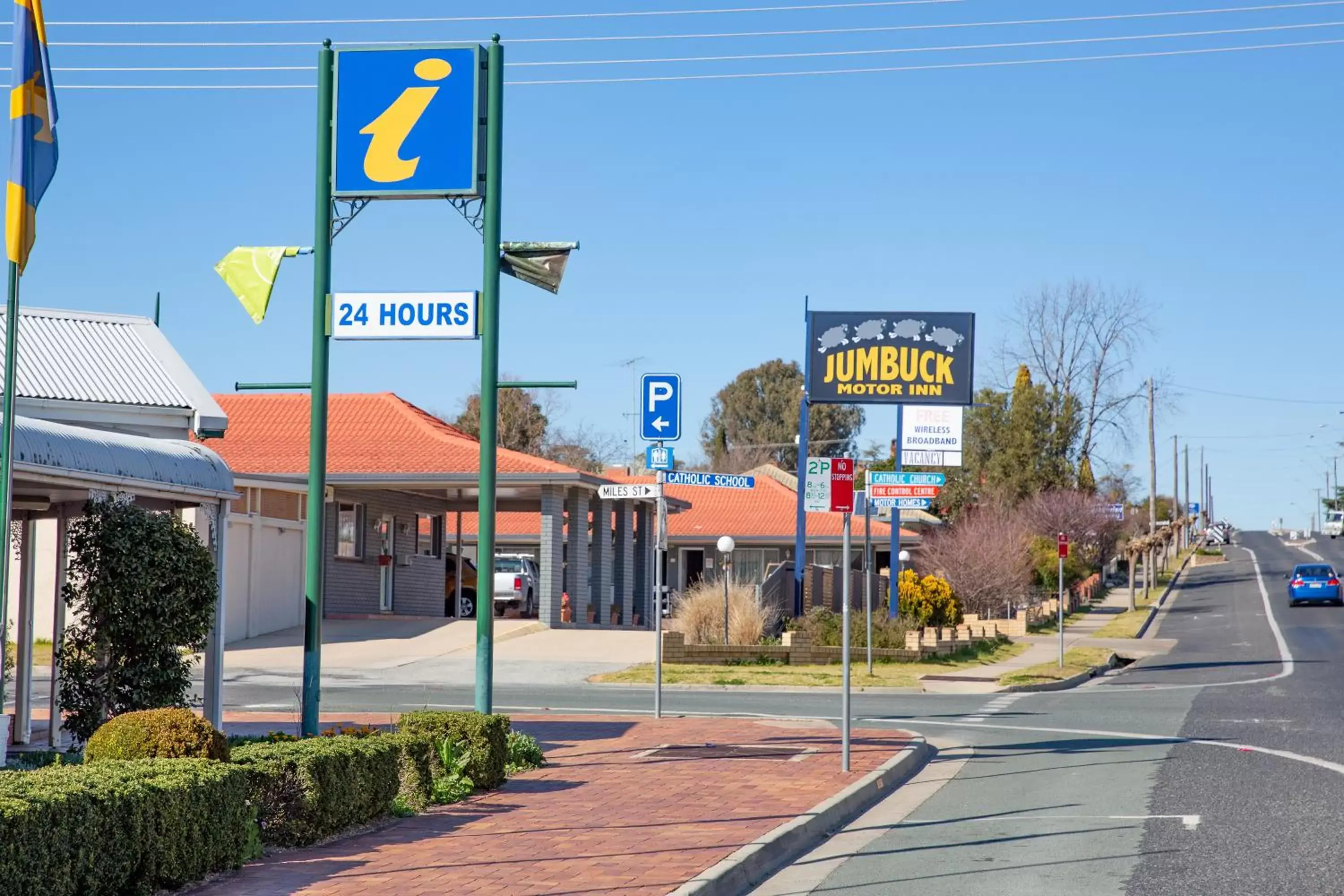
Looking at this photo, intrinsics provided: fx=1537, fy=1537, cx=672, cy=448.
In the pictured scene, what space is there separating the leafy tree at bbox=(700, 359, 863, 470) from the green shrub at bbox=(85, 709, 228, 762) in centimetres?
8602

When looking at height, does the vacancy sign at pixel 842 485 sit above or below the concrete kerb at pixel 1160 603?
above

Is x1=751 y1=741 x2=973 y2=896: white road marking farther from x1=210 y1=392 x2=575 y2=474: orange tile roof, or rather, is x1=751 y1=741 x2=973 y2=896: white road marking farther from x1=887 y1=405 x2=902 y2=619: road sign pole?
x1=210 y1=392 x2=575 y2=474: orange tile roof

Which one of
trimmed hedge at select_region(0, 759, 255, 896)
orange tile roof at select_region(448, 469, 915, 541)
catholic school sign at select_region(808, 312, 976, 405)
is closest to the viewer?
trimmed hedge at select_region(0, 759, 255, 896)

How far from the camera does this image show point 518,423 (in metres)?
74.5

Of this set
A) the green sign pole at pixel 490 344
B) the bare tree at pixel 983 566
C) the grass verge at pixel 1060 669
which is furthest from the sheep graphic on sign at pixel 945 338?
the green sign pole at pixel 490 344

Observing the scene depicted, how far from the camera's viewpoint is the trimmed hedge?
21.1 feet

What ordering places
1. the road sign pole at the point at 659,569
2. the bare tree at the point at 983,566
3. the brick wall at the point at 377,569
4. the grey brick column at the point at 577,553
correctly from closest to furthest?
1. the road sign pole at the point at 659,569
2. the brick wall at the point at 377,569
3. the grey brick column at the point at 577,553
4. the bare tree at the point at 983,566

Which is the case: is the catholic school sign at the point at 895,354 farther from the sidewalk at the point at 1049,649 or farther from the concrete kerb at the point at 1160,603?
the concrete kerb at the point at 1160,603

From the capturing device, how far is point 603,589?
38.7 meters

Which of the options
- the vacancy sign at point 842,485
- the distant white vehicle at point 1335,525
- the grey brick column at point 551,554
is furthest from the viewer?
the distant white vehicle at point 1335,525

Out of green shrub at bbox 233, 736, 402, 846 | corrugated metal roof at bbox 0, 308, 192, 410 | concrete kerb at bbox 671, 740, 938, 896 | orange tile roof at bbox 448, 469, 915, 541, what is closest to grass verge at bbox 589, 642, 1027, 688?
concrete kerb at bbox 671, 740, 938, 896

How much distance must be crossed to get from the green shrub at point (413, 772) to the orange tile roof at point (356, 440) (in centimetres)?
2152

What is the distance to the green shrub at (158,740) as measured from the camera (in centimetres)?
888

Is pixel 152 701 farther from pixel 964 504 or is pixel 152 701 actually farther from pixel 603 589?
pixel 964 504
